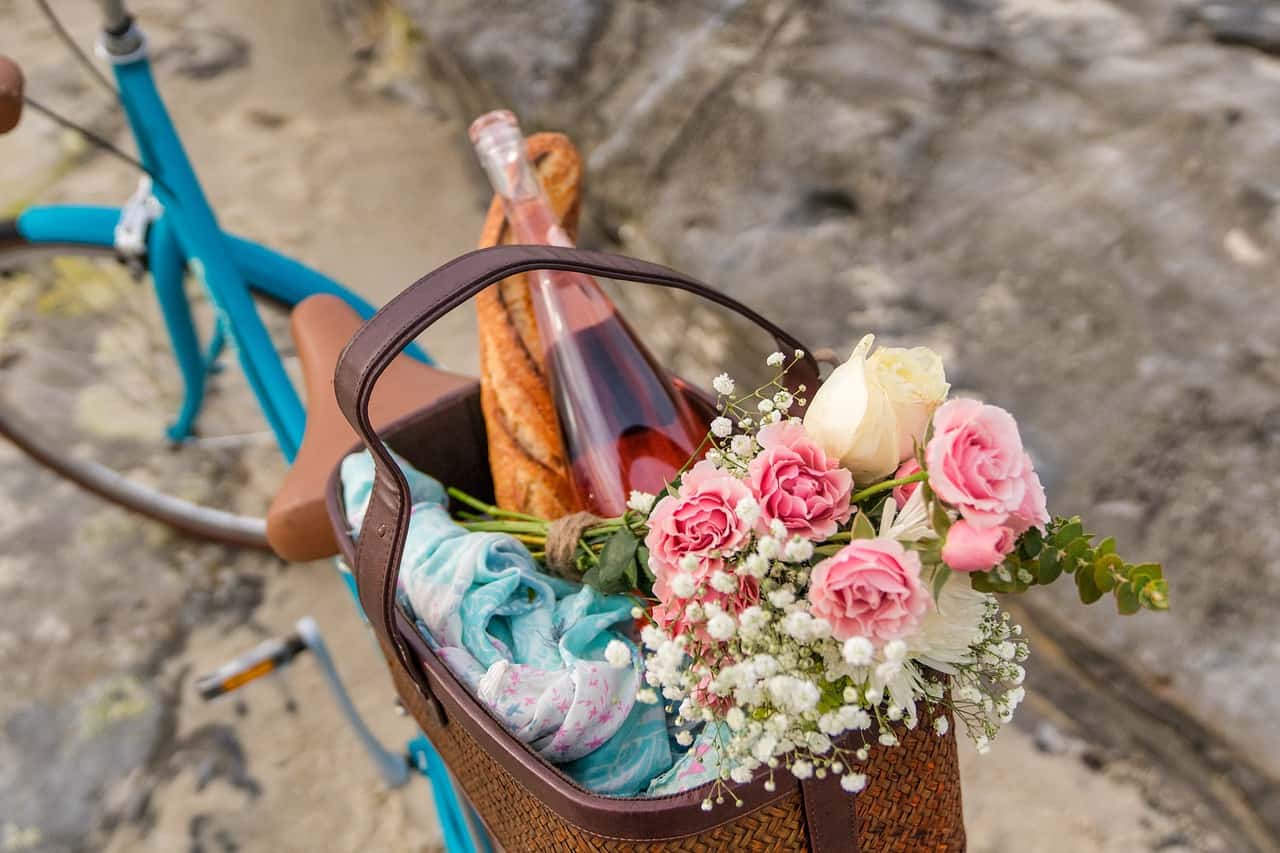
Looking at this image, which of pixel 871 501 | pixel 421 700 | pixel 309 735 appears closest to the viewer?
pixel 871 501

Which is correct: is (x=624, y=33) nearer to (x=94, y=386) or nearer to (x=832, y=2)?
(x=832, y=2)

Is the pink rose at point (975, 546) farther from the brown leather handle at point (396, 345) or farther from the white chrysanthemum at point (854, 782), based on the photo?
the brown leather handle at point (396, 345)

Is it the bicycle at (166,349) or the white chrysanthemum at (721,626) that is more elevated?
the white chrysanthemum at (721,626)

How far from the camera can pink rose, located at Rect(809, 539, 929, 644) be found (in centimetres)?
49

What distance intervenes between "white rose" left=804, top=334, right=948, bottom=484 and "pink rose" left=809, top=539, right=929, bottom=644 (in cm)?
6

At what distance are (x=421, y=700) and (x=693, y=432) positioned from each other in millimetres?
343

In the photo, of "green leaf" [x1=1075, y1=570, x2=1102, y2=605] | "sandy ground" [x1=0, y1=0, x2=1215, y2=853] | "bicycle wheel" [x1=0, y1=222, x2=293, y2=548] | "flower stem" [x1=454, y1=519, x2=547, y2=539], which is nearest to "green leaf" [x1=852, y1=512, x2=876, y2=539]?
"green leaf" [x1=1075, y1=570, x2=1102, y2=605]

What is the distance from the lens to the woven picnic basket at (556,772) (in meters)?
0.55

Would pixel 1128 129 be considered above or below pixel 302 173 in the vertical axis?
above

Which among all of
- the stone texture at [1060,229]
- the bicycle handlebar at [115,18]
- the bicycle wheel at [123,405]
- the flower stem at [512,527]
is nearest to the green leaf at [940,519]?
the flower stem at [512,527]

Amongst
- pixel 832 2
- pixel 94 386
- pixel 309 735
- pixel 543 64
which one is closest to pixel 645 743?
pixel 309 735

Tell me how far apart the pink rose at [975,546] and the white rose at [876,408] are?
8 centimetres

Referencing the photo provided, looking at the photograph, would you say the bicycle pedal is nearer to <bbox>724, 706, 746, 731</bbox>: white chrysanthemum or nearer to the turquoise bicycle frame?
the turquoise bicycle frame

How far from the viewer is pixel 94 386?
7.95ft
